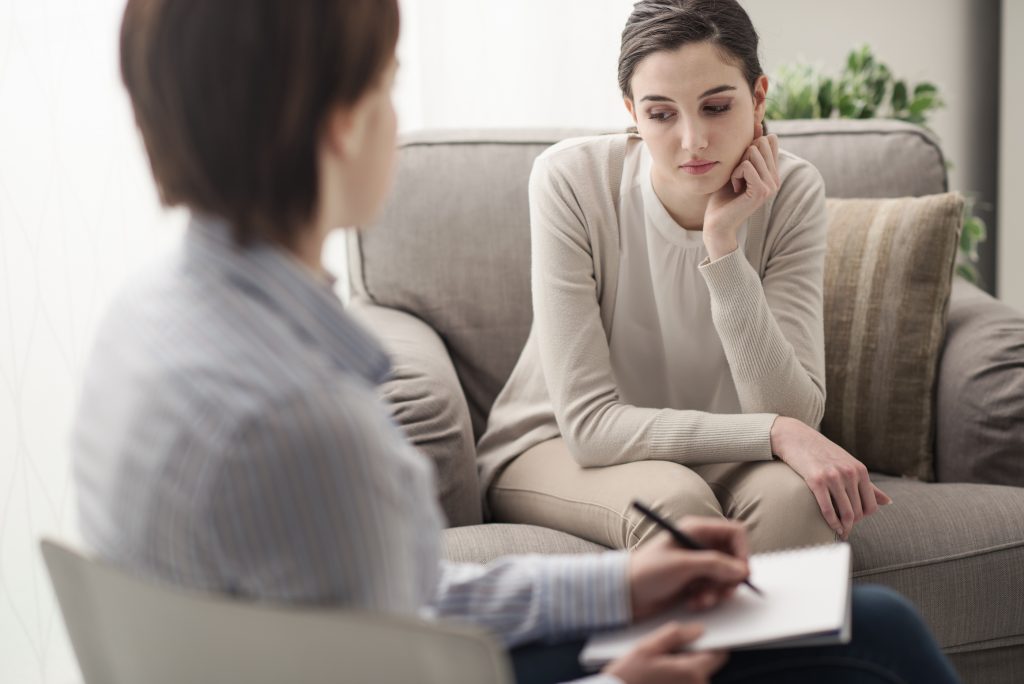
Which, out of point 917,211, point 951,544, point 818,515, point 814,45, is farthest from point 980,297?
point 814,45

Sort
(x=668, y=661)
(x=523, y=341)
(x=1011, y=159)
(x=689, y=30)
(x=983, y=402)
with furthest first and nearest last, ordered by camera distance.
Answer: (x=1011, y=159)
(x=523, y=341)
(x=983, y=402)
(x=689, y=30)
(x=668, y=661)

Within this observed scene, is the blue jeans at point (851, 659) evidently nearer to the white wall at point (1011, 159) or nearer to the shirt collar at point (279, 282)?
the shirt collar at point (279, 282)

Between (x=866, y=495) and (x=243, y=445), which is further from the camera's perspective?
(x=866, y=495)

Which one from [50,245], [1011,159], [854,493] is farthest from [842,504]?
[1011,159]

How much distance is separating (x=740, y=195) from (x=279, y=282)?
3.47ft

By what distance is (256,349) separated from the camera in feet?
2.05

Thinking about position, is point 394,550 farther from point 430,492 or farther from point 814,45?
point 814,45

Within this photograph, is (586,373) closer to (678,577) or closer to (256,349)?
(678,577)

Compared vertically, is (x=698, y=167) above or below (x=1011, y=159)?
above

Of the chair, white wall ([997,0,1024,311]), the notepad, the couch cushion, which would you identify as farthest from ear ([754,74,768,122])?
white wall ([997,0,1024,311])

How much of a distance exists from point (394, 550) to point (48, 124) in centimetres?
153

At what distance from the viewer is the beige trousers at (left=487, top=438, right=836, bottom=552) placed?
1424mm

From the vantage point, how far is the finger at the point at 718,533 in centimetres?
94

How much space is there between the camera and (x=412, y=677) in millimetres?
594
